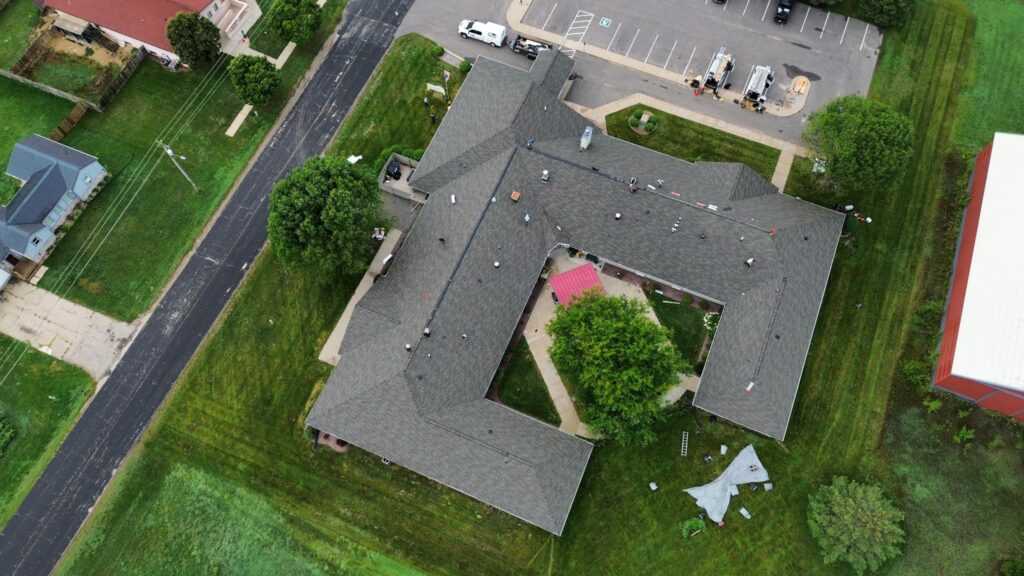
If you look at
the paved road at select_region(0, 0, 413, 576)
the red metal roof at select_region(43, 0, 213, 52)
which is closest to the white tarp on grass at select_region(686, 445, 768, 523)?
the paved road at select_region(0, 0, 413, 576)

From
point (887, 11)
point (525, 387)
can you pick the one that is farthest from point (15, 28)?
point (887, 11)

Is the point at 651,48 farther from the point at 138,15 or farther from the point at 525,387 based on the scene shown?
the point at 138,15

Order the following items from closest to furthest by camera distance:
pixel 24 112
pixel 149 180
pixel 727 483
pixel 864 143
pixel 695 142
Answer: pixel 727 483, pixel 864 143, pixel 695 142, pixel 149 180, pixel 24 112

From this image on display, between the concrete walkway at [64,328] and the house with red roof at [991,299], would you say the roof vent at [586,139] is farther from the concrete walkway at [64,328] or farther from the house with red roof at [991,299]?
the concrete walkway at [64,328]

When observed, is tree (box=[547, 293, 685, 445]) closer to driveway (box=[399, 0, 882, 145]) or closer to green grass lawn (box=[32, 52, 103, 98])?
driveway (box=[399, 0, 882, 145])

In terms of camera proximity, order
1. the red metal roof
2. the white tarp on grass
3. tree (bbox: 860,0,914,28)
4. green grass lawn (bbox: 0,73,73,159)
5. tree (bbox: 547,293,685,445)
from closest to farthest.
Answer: tree (bbox: 547,293,685,445), the white tarp on grass, tree (bbox: 860,0,914,28), green grass lawn (bbox: 0,73,73,159), the red metal roof

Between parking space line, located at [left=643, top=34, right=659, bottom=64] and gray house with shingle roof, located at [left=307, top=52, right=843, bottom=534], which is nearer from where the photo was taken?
gray house with shingle roof, located at [left=307, top=52, right=843, bottom=534]

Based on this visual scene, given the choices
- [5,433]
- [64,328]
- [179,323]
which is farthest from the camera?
[64,328]
